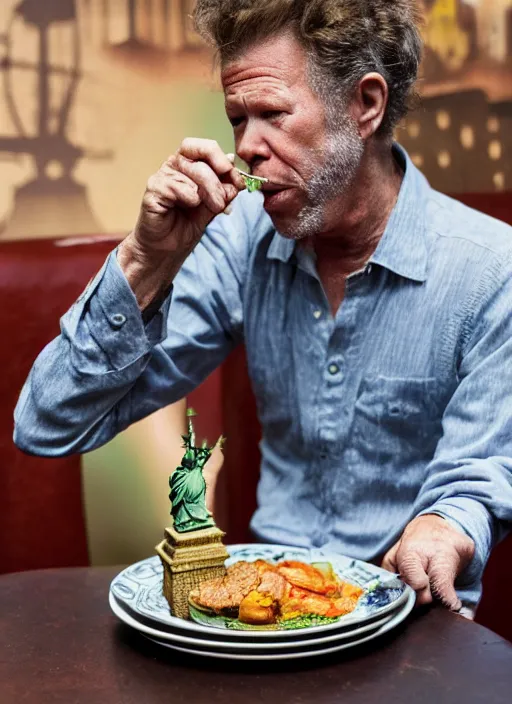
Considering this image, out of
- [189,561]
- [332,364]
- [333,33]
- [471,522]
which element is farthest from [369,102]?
[189,561]

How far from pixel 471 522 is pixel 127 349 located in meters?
0.52

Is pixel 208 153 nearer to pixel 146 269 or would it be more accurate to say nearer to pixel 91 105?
pixel 146 269

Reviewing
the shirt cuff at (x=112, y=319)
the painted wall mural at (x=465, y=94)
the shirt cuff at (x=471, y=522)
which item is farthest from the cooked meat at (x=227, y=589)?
the painted wall mural at (x=465, y=94)

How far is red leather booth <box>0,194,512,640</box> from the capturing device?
1.90 metres

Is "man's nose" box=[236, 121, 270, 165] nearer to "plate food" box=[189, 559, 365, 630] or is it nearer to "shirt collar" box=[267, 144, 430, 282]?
"shirt collar" box=[267, 144, 430, 282]

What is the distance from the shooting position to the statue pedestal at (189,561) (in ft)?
3.44

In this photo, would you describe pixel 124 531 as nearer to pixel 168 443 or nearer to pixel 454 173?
pixel 168 443

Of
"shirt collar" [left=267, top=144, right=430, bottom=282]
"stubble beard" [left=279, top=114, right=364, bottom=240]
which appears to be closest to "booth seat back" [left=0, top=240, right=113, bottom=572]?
"shirt collar" [left=267, top=144, right=430, bottom=282]

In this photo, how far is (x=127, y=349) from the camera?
142cm

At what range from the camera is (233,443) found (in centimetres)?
200

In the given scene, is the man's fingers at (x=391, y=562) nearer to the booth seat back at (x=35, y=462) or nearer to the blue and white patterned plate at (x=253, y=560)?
the blue and white patterned plate at (x=253, y=560)

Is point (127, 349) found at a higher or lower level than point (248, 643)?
higher

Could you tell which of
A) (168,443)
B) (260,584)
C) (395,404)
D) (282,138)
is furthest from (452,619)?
(168,443)

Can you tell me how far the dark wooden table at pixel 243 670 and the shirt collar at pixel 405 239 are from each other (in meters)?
0.57
